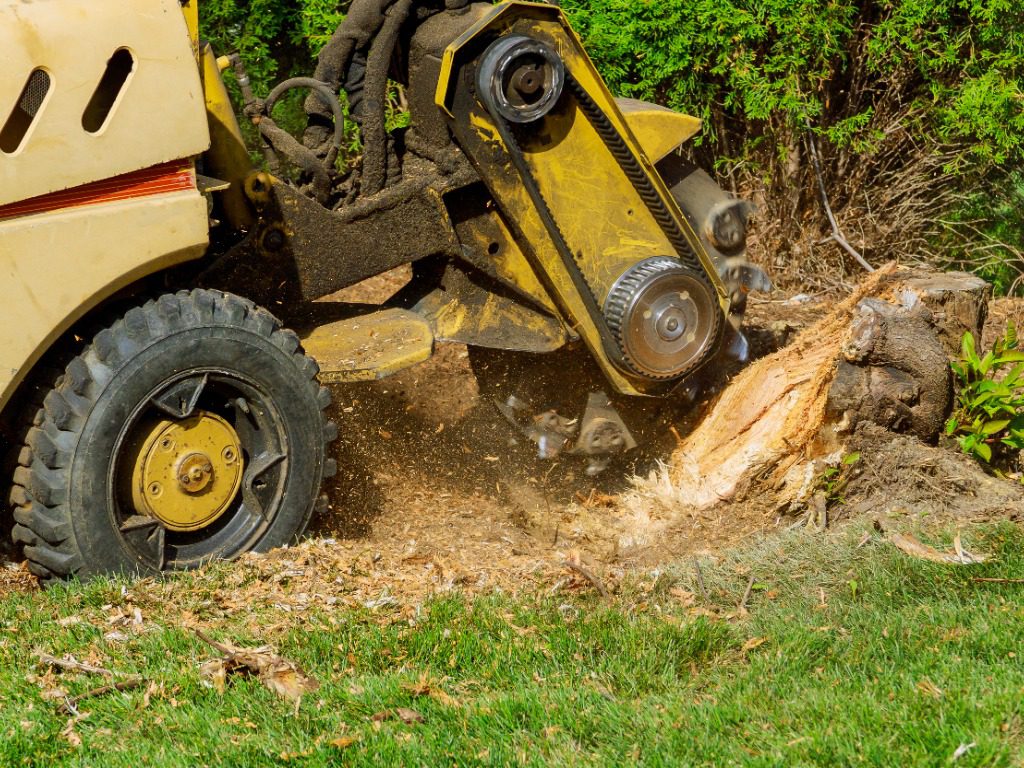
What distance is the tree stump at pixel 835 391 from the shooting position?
504 centimetres

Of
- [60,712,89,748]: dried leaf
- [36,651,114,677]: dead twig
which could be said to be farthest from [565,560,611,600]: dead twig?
[60,712,89,748]: dried leaf

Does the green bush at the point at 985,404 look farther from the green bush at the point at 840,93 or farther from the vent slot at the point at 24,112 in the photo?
the vent slot at the point at 24,112

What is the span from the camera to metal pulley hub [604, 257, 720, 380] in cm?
497

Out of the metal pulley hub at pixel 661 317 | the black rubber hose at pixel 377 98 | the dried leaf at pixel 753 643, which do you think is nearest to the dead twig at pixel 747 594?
the dried leaf at pixel 753 643

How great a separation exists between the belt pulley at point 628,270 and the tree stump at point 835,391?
1.22ft

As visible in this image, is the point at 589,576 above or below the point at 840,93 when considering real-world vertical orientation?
below

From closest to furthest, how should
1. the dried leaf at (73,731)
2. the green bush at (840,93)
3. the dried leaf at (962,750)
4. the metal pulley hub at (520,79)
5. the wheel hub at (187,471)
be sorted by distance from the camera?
the dried leaf at (962,750)
the dried leaf at (73,731)
the wheel hub at (187,471)
the metal pulley hub at (520,79)
the green bush at (840,93)

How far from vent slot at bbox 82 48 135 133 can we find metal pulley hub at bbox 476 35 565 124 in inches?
49.3

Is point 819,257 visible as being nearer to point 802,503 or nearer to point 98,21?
point 802,503

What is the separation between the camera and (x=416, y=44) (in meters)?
4.91

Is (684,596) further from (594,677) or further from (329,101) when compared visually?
(329,101)

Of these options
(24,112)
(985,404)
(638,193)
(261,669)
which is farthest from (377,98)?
(985,404)

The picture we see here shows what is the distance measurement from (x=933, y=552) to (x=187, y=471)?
257 centimetres

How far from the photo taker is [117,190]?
4012mm
